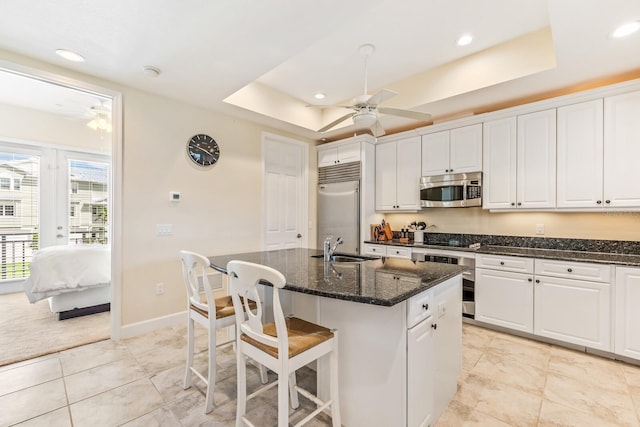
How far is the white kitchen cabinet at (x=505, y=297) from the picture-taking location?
2.83 m

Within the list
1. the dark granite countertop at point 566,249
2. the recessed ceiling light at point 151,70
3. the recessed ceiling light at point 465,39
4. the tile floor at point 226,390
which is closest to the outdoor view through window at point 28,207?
the tile floor at point 226,390

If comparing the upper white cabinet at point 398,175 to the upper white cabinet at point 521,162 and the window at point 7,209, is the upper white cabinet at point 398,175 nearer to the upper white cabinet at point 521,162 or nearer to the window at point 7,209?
the upper white cabinet at point 521,162

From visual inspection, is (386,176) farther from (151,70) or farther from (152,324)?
(152,324)

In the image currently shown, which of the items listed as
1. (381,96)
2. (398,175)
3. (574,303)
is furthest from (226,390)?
(398,175)

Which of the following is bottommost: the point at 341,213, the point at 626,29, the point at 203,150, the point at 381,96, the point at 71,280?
the point at 71,280

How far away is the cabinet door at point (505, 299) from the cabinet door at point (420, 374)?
1859mm

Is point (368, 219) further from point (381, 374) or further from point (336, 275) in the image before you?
point (381, 374)

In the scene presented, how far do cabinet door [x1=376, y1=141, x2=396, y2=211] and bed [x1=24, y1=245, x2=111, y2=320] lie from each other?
3.83 m

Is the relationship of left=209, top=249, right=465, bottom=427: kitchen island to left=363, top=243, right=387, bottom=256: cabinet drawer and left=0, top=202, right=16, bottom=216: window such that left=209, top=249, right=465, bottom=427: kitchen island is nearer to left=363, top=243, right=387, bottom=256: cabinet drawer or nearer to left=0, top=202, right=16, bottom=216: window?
left=363, top=243, right=387, bottom=256: cabinet drawer

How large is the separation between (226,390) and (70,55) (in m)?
2.99

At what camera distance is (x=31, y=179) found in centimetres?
464

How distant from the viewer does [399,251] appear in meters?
3.80

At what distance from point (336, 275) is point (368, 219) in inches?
106

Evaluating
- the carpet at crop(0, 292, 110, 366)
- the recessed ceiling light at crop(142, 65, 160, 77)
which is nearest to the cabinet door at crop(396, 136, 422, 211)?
the recessed ceiling light at crop(142, 65, 160, 77)
